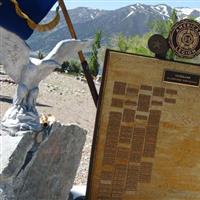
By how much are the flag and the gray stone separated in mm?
1319

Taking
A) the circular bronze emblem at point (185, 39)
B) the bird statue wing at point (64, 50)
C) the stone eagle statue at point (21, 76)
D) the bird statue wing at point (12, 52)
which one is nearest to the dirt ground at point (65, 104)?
the circular bronze emblem at point (185, 39)

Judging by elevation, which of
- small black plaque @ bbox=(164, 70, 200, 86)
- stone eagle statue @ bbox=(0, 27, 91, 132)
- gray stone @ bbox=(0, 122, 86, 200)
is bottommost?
gray stone @ bbox=(0, 122, 86, 200)

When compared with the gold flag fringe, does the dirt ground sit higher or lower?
lower

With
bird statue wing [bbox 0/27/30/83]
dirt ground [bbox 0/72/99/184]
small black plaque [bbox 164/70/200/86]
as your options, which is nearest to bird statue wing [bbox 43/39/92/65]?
bird statue wing [bbox 0/27/30/83]

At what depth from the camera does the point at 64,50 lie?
304 inches

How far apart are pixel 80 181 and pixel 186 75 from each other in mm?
3505

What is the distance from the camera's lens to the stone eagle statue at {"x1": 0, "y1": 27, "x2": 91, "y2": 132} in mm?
7289

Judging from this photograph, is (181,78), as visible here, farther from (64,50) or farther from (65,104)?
(65,104)

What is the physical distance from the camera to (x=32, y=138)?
7250mm

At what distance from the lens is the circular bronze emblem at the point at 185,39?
818 cm

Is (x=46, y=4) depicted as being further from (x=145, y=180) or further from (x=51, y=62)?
(x=145, y=180)

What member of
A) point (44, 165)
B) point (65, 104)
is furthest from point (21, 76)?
point (65, 104)

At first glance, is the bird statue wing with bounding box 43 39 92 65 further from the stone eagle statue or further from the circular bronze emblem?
the circular bronze emblem

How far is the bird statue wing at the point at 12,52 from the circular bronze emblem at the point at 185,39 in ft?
7.08
